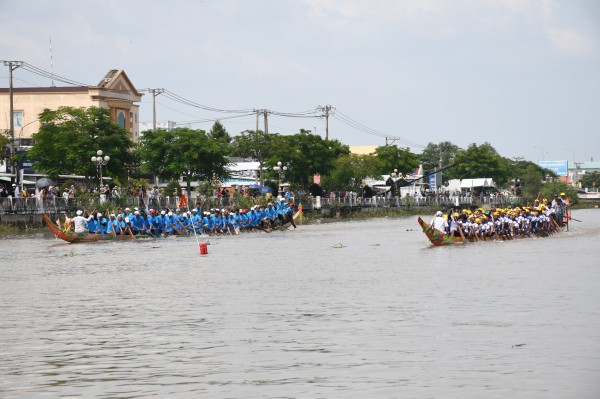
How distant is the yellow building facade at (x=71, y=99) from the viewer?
84.2 metres

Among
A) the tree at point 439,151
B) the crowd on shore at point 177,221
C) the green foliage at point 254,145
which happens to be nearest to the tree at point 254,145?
the green foliage at point 254,145

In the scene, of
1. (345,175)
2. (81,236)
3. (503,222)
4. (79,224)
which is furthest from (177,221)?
(345,175)

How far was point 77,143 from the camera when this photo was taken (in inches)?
2502

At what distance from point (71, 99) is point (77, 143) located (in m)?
22.9

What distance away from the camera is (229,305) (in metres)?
22.9

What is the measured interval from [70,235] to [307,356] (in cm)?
3056

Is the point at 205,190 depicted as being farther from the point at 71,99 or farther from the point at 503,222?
the point at 503,222

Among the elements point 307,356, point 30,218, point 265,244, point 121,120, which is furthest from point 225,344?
point 121,120

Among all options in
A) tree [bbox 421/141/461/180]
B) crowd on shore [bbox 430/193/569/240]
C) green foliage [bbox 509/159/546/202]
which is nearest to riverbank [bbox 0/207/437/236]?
crowd on shore [bbox 430/193/569/240]

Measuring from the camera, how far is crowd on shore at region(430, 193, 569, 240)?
42.3 metres

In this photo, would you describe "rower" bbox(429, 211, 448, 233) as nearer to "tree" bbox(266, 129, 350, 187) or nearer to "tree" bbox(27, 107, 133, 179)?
"tree" bbox(27, 107, 133, 179)

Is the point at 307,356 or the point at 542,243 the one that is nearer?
the point at 307,356

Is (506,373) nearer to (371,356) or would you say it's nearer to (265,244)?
(371,356)

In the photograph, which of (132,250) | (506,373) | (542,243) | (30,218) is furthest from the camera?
(30,218)
